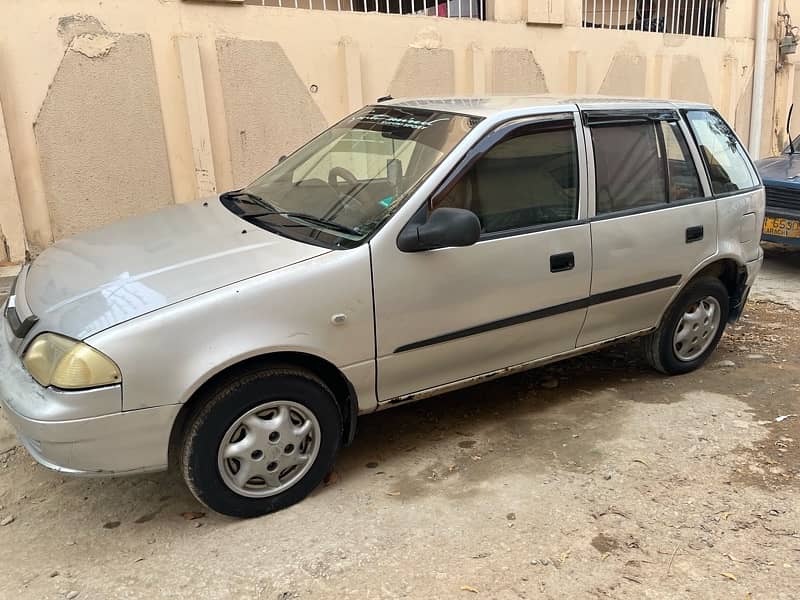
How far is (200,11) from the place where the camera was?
251 inches

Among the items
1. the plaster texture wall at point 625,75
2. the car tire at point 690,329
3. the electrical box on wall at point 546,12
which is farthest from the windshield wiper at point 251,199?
the plaster texture wall at point 625,75

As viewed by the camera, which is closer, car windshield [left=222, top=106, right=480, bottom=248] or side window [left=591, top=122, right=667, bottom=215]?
car windshield [left=222, top=106, right=480, bottom=248]

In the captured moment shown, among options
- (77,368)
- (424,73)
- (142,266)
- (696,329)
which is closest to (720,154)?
(696,329)

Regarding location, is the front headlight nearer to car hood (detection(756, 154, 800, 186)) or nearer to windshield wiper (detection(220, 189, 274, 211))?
windshield wiper (detection(220, 189, 274, 211))

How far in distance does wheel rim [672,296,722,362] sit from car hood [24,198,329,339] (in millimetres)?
2593

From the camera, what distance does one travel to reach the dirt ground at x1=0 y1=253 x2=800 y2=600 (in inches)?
104

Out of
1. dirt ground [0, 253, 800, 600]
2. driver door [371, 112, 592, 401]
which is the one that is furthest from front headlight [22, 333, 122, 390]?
driver door [371, 112, 592, 401]

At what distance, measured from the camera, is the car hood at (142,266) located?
2.72m

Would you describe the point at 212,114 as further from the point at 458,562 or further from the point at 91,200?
the point at 458,562

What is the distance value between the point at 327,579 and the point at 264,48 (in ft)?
18.0

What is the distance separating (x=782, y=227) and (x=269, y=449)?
599 centimetres

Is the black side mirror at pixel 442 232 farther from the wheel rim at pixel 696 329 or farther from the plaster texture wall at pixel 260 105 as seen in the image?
the plaster texture wall at pixel 260 105

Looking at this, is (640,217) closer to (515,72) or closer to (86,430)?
(86,430)

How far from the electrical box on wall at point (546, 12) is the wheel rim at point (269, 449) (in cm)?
726
